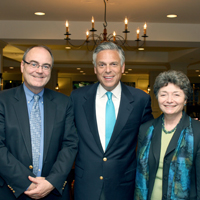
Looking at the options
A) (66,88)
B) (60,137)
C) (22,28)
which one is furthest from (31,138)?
(66,88)

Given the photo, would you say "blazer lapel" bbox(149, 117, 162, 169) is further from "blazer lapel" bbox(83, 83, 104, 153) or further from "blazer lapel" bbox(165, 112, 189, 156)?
"blazer lapel" bbox(83, 83, 104, 153)

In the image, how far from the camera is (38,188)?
6.08ft

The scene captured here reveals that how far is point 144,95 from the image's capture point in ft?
7.83

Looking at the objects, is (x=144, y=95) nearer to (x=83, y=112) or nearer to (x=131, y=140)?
(x=131, y=140)

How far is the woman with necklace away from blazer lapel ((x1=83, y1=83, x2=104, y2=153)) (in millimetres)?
371

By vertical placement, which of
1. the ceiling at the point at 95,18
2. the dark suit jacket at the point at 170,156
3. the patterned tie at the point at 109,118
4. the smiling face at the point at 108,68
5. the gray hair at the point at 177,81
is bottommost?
the dark suit jacket at the point at 170,156

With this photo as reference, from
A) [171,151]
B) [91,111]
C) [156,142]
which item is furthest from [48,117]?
[171,151]

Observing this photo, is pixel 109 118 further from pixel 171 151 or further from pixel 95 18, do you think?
pixel 95 18

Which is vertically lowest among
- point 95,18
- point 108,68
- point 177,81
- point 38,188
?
point 38,188

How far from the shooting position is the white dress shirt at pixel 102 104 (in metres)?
2.21

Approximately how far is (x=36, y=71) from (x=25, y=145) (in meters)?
0.55

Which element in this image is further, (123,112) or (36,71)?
(123,112)

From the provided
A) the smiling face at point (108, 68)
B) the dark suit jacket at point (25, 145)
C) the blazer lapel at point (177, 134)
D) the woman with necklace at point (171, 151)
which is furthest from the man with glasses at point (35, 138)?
the blazer lapel at point (177, 134)

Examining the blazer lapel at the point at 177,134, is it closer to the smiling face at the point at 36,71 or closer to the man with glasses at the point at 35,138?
the man with glasses at the point at 35,138
